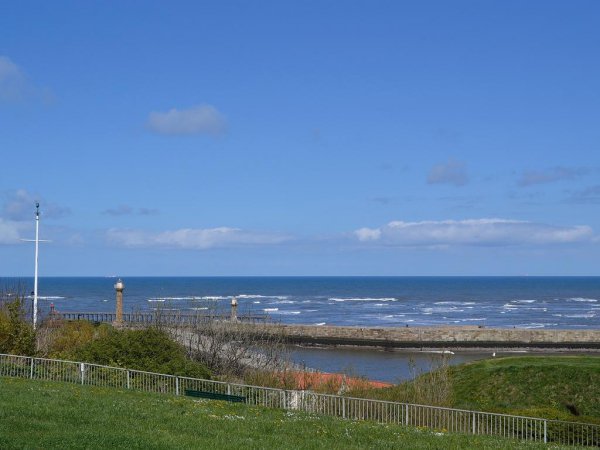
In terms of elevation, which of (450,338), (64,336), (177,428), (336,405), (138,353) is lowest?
(450,338)

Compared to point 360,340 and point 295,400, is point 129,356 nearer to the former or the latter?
point 295,400

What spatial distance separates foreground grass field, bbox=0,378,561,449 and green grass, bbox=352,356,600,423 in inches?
439

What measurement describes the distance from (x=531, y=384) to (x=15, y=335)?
2096 centimetres

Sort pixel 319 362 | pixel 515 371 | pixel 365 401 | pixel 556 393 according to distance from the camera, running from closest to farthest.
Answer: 1. pixel 365 401
2. pixel 556 393
3. pixel 515 371
4. pixel 319 362

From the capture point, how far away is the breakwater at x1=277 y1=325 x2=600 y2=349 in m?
72.1

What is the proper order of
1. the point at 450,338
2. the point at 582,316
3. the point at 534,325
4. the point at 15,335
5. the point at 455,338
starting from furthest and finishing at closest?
the point at 582,316
the point at 534,325
the point at 450,338
the point at 455,338
the point at 15,335

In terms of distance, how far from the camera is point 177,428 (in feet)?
58.1

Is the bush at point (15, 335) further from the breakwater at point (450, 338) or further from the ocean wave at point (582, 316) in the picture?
the ocean wave at point (582, 316)

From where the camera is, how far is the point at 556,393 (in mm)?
33156

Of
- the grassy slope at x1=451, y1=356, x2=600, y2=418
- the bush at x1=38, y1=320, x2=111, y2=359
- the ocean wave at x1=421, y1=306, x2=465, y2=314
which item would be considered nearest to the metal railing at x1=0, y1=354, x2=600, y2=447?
the bush at x1=38, y1=320, x2=111, y2=359

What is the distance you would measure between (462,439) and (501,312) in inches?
4292

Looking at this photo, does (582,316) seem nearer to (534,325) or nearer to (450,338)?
(534,325)

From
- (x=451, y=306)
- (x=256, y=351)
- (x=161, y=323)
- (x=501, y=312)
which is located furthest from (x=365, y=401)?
(x=451, y=306)

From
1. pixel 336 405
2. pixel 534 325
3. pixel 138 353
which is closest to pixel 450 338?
pixel 534 325
